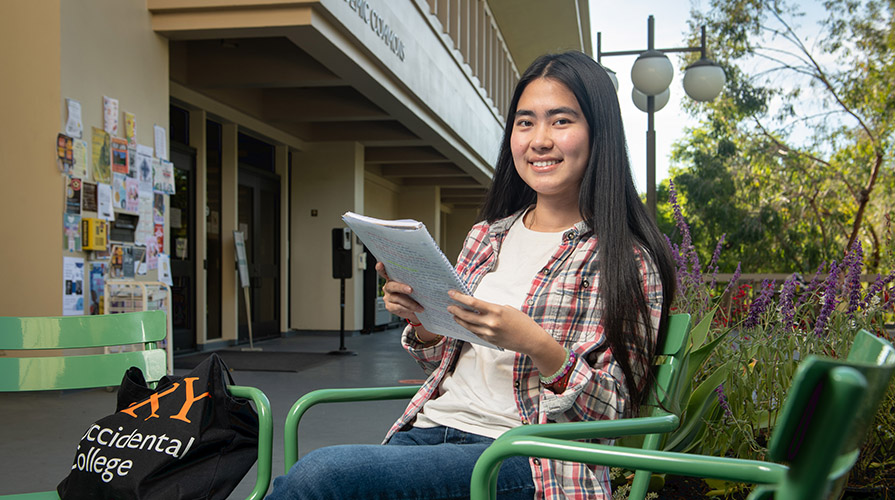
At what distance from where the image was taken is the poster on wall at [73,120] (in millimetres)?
5668

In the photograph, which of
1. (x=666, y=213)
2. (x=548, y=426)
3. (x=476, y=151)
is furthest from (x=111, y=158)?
(x=666, y=213)

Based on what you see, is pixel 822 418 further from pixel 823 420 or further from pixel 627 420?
pixel 627 420

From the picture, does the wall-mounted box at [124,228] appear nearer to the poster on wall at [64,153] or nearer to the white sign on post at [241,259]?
Answer: the poster on wall at [64,153]

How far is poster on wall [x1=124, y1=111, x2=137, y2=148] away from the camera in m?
6.31

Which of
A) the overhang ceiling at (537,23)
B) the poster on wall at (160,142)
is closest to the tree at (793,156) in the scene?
the overhang ceiling at (537,23)

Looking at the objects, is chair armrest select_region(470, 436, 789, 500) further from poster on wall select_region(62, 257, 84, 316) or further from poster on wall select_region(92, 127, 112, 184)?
poster on wall select_region(92, 127, 112, 184)

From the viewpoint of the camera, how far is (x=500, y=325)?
4.74 ft

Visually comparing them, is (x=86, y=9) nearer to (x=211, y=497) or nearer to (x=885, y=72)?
(x=211, y=497)

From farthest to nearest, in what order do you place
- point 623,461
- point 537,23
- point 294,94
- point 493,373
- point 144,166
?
point 537,23, point 294,94, point 144,166, point 493,373, point 623,461

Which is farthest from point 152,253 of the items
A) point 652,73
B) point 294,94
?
point 652,73

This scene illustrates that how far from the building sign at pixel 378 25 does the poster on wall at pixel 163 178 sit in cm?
220

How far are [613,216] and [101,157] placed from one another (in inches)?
206

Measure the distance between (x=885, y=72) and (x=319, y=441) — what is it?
59.0 feet

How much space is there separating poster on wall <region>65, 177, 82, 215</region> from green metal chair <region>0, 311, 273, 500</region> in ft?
13.7
